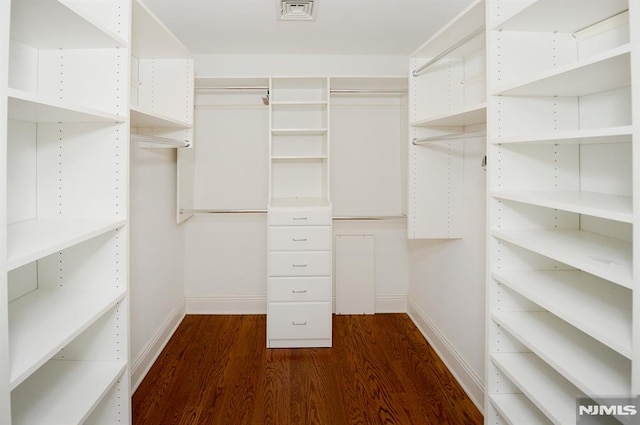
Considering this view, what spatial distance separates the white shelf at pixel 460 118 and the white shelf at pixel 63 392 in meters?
1.77

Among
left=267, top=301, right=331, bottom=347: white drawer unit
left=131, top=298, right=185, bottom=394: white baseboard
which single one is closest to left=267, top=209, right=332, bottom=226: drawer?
left=267, top=301, right=331, bottom=347: white drawer unit

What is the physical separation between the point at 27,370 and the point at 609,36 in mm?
2028

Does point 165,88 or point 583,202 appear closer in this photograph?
point 583,202

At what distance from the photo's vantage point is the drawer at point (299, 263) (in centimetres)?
261

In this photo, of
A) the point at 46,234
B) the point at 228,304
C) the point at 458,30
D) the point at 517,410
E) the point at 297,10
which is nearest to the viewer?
the point at 46,234

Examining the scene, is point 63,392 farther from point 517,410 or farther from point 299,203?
point 299,203

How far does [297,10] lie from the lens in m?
2.18

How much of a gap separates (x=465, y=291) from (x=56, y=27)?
232 cm

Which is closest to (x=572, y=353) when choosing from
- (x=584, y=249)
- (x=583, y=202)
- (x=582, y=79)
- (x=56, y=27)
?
(x=584, y=249)

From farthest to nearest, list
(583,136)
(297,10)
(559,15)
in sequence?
(297,10)
(559,15)
(583,136)

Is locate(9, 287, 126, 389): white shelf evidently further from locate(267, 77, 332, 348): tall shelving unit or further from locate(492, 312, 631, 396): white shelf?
locate(492, 312, 631, 396): white shelf

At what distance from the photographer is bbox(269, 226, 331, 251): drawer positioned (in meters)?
2.60

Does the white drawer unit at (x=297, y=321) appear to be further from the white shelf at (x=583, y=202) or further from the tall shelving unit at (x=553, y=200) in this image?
the white shelf at (x=583, y=202)

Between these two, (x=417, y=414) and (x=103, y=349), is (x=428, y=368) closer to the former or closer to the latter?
(x=417, y=414)
